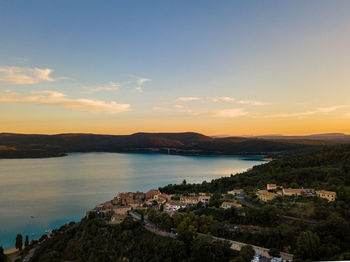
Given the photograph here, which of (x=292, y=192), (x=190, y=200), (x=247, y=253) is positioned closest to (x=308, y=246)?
(x=247, y=253)

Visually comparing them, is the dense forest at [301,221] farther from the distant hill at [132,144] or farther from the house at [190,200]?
the distant hill at [132,144]

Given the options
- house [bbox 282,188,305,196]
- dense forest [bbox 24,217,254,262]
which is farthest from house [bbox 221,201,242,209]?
dense forest [bbox 24,217,254,262]

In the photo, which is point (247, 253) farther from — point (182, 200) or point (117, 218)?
point (182, 200)

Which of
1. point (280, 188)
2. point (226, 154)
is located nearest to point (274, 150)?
point (226, 154)

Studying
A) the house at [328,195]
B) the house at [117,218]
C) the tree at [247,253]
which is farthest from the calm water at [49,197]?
the house at [328,195]

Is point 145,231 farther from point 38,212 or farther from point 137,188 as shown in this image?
point 137,188

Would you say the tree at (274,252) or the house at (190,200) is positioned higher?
the tree at (274,252)
